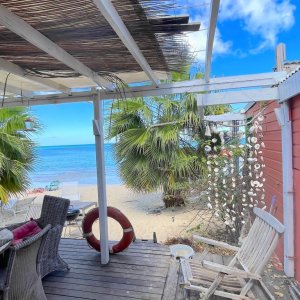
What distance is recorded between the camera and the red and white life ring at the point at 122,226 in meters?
3.92

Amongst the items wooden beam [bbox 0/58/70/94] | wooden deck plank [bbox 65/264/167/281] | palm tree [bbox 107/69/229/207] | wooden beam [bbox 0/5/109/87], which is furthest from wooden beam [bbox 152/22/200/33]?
palm tree [bbox 107/69/229/207]

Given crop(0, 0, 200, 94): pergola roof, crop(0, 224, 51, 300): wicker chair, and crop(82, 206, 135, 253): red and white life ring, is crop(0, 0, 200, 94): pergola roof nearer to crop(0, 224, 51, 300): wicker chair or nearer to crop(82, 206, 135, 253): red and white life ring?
crop(0, 224, 51, 300): wicker chair

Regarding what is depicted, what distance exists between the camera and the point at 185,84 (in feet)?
11.0

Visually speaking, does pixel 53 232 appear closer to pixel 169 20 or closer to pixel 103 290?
pixel 103 290

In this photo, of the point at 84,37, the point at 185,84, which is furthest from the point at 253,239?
the point at 84,37

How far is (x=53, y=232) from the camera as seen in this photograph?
3.34 metres

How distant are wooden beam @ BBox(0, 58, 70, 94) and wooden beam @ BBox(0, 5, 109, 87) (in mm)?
601

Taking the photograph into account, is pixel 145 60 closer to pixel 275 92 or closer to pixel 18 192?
pixel 275 92

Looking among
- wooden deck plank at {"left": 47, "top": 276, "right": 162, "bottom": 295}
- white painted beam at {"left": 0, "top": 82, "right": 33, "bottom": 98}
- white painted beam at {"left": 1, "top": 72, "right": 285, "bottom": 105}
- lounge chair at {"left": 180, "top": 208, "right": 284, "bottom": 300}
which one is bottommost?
wooden deck plank at {"left": 47, "top": 276, "right": 162, "bottom": 295}

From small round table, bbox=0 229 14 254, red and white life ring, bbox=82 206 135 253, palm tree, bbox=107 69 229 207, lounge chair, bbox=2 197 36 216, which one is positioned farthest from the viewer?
lounge chair, bbox=2 197 36 216

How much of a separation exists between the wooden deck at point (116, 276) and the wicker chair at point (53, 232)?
14 cm

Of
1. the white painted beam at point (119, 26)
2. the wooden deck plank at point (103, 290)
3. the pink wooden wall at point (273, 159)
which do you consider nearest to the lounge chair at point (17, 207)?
the wooden deck plank at point (103, 290)

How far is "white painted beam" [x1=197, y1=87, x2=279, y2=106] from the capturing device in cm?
334

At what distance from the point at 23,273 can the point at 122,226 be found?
67.3 inches
